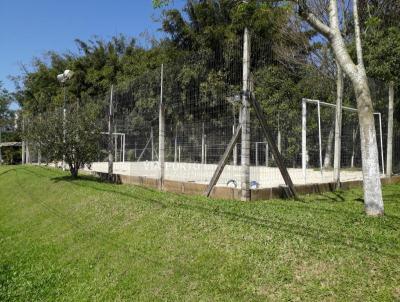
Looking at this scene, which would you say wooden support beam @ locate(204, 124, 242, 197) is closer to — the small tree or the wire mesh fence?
the wire mesh fence

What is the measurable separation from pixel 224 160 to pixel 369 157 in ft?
7.98

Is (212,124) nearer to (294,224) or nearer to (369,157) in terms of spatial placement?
(369,157)

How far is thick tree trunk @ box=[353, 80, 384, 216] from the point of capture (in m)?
5.36

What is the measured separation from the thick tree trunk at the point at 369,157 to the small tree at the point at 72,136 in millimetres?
7190

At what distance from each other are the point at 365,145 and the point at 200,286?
3002 millimetres

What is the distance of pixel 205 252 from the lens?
4367 mm

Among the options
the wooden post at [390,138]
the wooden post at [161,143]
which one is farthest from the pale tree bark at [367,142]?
the wooden post at [390,138]

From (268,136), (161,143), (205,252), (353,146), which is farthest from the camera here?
(353,146)

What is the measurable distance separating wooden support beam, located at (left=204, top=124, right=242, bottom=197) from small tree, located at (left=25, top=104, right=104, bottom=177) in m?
4.69

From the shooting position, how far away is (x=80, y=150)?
10.9 m

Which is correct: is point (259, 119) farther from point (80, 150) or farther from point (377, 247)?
point (80, 150)

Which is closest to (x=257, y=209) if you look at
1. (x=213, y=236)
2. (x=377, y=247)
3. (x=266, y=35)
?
(x=213, y=236)

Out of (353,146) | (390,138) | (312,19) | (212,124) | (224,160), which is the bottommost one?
(224,160)

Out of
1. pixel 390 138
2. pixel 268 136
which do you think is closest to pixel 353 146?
pixel 390 138
